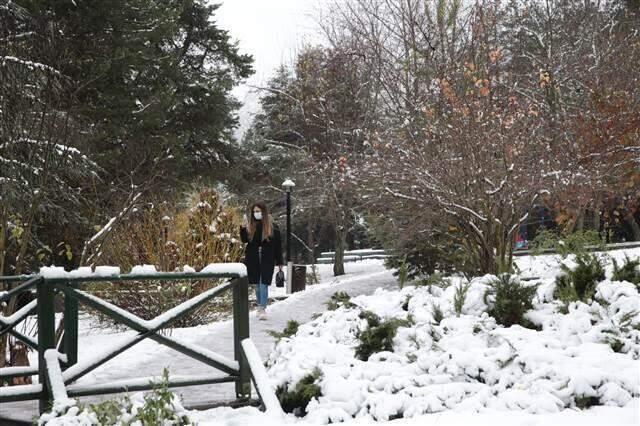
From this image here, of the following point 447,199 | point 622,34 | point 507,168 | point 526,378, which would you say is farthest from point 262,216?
point 622,34

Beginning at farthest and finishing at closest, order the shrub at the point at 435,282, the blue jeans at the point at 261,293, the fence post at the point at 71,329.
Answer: the blue jeans at the point at 261,293 < the shrub at the point at 435,282 < the fence post at the point at 71,329

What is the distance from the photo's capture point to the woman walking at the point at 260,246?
1073 cm

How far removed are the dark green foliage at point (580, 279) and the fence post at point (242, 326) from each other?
2.49m

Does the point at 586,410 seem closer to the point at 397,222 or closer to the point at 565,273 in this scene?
the point at 565,273

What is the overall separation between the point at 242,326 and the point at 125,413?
176cm

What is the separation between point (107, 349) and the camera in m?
5.01

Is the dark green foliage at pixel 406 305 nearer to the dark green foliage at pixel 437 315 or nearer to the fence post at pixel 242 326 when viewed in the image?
the dark green foliage at pixel 437 315

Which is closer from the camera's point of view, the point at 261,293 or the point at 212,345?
the point at 212,345

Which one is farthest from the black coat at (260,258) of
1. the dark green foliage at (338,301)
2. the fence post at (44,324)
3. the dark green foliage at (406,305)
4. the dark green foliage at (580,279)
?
the fence post at (44,324)

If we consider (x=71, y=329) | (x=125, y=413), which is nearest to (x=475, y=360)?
(x=125, y=413)

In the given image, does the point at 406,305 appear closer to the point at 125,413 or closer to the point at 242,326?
the point at 242,326

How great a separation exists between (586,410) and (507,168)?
6.40 meters

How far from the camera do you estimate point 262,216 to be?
423 inches

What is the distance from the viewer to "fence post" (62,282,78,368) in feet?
16.7
